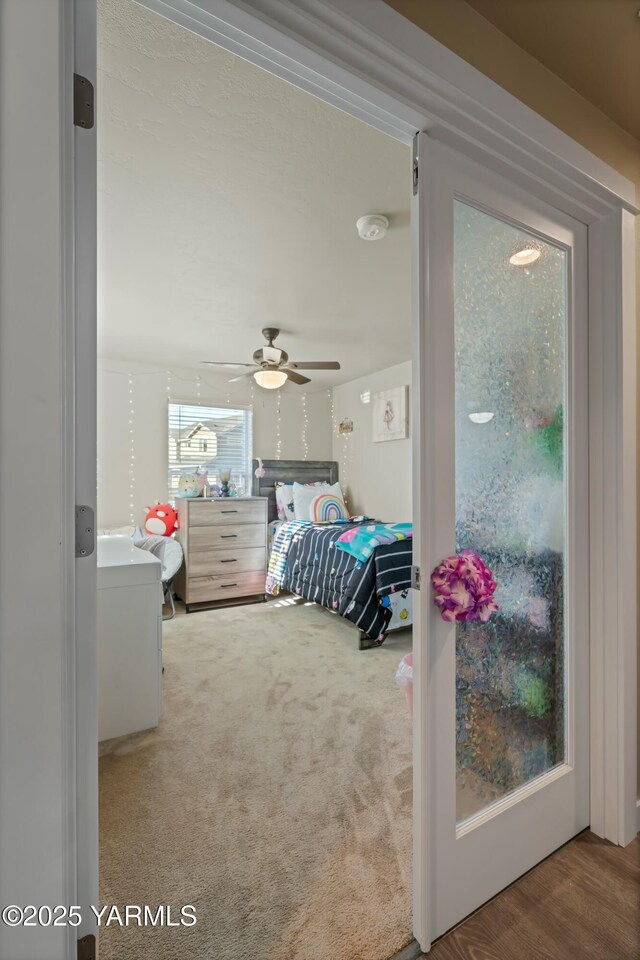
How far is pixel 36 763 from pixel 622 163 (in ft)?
8.02

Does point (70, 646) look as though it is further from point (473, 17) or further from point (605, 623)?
point (473, 17)

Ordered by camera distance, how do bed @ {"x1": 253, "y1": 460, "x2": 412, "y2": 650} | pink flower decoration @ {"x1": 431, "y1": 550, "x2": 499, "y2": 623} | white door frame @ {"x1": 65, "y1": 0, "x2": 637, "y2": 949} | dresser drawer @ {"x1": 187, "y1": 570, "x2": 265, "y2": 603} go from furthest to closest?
1. dresser drawer @ {"x1": 187, "y1": 570, "x2": 265, "y2": 603}
2. bed @ {"x1": 253, "y1": 460, "x2": 412, "y2": 650}
3. pink flower decoration @ {"x1": 431, "y1": 550, "x2": 499, "y2": 623}
4. white door frame @ {"x1": 65, "y1": 0, "x2": 637, "y2": 949}

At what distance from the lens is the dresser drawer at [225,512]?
4324 mm

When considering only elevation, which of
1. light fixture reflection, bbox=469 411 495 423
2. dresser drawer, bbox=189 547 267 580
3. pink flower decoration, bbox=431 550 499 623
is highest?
light fixture reflection, bbox=469 411 495 423

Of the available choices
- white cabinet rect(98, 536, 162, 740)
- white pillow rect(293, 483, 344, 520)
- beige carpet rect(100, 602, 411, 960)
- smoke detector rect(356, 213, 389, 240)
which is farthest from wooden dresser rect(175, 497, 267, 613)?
smoke detector rect(356, 213, 389, 240)

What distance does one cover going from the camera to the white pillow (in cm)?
507

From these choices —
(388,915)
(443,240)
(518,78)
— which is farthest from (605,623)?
(518,78)

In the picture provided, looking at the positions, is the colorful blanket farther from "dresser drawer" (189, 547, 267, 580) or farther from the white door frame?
the white door frame

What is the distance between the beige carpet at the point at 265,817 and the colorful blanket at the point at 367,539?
83 centimetres

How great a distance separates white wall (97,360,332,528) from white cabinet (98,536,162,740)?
8.21 ft

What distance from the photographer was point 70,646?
72 cm

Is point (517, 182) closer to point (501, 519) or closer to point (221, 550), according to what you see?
point (501, 519)

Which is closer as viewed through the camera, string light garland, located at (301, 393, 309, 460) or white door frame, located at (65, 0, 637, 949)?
white door frame, located at (65, 0, 637, 949)

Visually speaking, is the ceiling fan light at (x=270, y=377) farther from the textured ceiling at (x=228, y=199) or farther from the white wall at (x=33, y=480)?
the white wall at (x=33, y=480)
